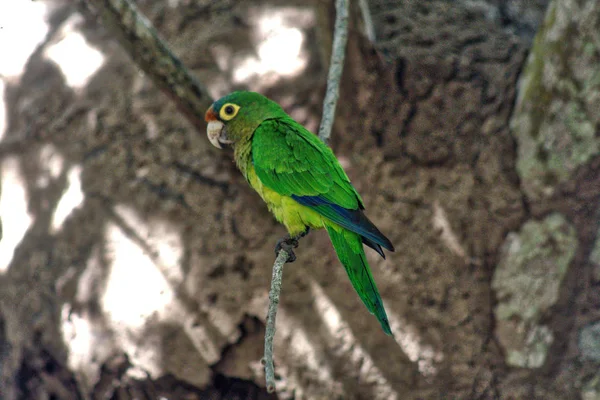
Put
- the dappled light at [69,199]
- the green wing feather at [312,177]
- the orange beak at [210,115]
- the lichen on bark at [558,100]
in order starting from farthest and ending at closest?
1. the dappled light at [69,199]
2. the lichen on bark at [558,100]
3. the orange beak at [210,115]
4. the green wing feather at [312,177]

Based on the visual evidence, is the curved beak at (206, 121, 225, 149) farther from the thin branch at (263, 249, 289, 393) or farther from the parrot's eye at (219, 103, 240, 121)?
the thin branch at (263, 249, 289, 393)

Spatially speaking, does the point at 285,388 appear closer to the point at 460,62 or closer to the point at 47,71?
the point at 460,62

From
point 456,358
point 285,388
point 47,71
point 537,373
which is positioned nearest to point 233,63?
point 47,71

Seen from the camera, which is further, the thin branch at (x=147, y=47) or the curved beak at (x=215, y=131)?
the curved beak at (x=215, y=131)

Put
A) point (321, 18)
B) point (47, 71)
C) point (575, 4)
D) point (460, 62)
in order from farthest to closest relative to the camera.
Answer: point (47, 71)
point (460, 62)
point (321, 18)
point (575, 4)

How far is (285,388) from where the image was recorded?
3135 mm

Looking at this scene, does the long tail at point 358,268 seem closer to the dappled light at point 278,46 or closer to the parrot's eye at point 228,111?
the parrot's eye at point 228,111

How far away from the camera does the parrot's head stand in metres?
2.59

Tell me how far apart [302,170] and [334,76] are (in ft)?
1.55

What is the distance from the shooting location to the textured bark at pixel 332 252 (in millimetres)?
3148

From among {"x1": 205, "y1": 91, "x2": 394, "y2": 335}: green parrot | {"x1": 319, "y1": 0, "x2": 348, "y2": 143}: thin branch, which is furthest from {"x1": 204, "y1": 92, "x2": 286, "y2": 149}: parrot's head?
{"x1": 319, "y1": 0, "x2": 348, "y2": 143}: thin branch

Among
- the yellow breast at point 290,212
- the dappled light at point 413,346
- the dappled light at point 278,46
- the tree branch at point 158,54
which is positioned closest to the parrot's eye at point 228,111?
the tree branch at point 158,54

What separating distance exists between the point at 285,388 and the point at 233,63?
199 centimetres

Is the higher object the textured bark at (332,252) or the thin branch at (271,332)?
the thin branch at (271,332)
